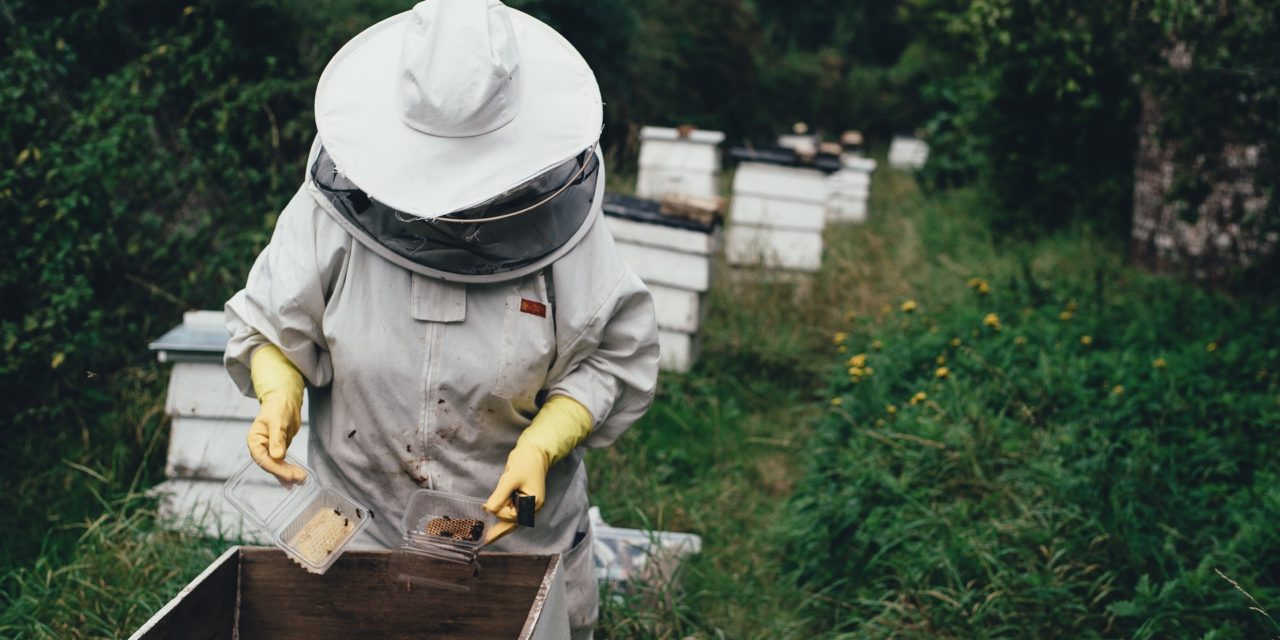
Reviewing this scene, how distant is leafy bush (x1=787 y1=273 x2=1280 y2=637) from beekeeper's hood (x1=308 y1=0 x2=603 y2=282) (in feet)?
6.25

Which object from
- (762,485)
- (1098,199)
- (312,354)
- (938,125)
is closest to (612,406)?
(312,354)

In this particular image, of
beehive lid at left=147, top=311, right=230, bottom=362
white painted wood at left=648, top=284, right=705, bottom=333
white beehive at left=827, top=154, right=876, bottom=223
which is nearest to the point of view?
beehive lid at left=147, top=311, right=230, bottom=362

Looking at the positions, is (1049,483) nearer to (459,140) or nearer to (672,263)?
(672,263)

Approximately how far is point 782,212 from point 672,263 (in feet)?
5.54

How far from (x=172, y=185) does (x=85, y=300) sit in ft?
2.68

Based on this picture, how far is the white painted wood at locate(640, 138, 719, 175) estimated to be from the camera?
689cm

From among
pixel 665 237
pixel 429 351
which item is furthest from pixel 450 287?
pixel 665 237

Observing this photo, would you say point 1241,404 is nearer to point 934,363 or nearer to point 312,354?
point 934,363

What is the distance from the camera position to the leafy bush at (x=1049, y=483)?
3.15 m

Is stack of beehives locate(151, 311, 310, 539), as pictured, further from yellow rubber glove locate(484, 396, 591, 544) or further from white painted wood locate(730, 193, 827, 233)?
white painted wood locate(730, 193, 827, 233)

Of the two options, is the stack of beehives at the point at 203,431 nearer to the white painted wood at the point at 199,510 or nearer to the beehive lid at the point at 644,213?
the white painted wood at the point at 199,510

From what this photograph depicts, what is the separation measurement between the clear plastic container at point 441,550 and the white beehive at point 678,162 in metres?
4.88

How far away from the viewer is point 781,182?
6.87 m

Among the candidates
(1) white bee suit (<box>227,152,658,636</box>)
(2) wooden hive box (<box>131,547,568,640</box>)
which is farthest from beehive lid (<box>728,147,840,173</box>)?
(2) wooden hive box (<box>131,547,568,640</box>)
